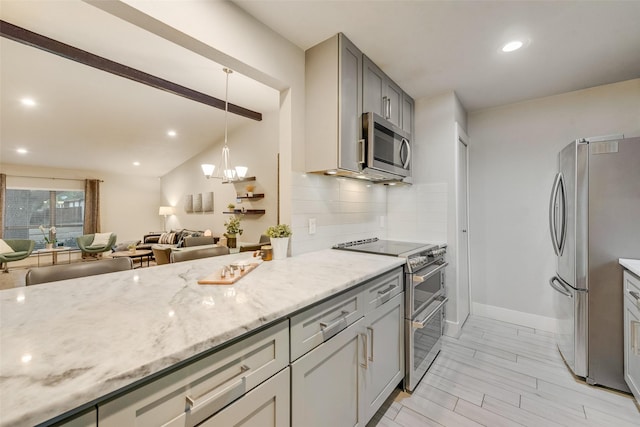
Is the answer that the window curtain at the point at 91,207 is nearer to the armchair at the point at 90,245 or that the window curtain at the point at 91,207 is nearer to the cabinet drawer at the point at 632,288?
the armchair at the point at 90,245

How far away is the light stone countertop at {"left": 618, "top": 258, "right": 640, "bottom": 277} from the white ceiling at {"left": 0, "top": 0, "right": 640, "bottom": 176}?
157 cm

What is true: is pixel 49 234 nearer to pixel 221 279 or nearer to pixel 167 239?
pixel 167 239

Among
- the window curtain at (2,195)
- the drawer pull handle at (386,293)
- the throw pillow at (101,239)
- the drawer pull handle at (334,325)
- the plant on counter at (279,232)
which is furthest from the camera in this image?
the throw pillow at (101,239)

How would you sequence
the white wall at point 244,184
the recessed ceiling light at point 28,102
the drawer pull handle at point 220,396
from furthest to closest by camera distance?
the white wall at point 244,184
the recessed ceiling light at point 28,102
the drawer pull handle at point 220,396

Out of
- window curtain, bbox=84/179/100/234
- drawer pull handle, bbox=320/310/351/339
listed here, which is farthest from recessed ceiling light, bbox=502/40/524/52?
window curtain, bbox=84/179/100/234

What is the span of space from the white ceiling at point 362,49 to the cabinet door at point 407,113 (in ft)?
0.25

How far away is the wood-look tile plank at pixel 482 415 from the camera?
1562 mm

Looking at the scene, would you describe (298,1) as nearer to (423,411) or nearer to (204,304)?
(204,304)

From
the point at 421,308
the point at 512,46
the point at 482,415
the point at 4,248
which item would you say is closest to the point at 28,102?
the point at 4,248

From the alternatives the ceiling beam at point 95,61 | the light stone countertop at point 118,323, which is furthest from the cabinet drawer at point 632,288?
the ceiling beam at point 95,61

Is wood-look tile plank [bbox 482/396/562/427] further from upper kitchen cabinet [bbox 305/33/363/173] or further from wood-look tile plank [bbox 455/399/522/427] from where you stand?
upper kitchen cabinet [bbox 305/33/363/173]

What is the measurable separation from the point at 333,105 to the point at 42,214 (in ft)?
28.1

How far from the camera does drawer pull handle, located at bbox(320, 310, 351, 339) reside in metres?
1.12

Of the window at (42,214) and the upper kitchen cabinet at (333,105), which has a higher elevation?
the upper kitchen cabinet at (333,105)
